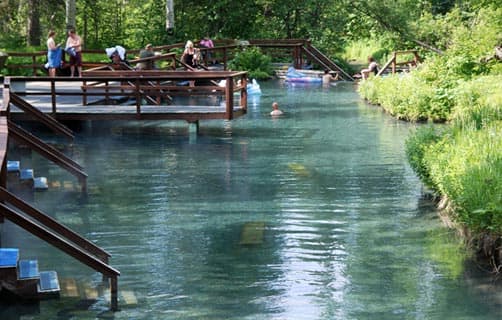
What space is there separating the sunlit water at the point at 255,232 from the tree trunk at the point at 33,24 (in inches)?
812

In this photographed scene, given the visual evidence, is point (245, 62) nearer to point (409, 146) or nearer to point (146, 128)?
point (146, 128)

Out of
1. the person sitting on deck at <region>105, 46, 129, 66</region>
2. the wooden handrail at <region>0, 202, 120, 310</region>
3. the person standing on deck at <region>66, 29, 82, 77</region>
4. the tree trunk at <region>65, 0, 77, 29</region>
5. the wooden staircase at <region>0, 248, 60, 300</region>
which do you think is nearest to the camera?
the wooden handrail at <region>0, 202, 120, 310</region>

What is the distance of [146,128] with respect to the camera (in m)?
24.0

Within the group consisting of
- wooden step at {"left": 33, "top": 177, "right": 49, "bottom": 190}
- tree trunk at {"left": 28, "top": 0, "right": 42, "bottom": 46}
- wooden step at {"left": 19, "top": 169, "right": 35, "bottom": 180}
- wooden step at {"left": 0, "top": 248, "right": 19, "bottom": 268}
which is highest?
tree trunk at {"left": 28, "top": 0, "right": 42, "bottom": 46}

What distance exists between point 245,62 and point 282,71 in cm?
204

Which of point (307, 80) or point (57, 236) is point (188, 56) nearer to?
point (307, 80)

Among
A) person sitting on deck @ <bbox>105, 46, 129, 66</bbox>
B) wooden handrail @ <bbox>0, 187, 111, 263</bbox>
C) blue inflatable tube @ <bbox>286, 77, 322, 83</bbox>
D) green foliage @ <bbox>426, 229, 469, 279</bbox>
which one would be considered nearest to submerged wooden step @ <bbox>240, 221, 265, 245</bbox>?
green foliage @ <bbox>426, 229, 469, 279</bbox>

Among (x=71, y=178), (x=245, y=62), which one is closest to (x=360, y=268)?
(x=71, y=178)

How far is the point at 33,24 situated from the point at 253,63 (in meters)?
9.88

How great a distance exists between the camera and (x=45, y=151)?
50.7 ft

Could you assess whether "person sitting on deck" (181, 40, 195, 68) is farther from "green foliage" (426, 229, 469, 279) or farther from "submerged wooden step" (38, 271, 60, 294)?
"submerged wooden step" (38, 271, 60, 294)

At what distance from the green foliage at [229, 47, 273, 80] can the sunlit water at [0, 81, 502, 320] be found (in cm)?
1803

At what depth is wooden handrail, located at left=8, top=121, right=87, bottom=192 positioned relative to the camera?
50.3 ft

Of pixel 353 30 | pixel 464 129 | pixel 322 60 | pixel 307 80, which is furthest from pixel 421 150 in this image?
pixel 353 30
